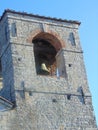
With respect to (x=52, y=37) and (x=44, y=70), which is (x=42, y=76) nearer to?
(x=44, y=70)

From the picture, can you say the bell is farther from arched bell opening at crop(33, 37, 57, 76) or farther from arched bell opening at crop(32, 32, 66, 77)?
arched bell opening at crop(33, 37, 57, 76)

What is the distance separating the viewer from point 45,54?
680 inches

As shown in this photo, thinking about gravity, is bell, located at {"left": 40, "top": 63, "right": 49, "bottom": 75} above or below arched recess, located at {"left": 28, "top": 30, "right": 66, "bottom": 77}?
below

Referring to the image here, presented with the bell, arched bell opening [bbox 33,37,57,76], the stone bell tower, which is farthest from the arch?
the bell

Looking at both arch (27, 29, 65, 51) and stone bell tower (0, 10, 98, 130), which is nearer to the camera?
stone bell tower (0, 10, 98, 130)

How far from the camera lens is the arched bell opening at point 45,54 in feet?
56.2

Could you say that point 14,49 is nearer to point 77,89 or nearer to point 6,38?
point 6,38

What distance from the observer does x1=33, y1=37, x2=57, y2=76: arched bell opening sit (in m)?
17.1

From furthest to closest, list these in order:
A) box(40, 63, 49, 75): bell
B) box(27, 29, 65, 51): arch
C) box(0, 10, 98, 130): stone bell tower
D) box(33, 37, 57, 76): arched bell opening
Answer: box(33, 37, 57, 76): arched bell opening < box(40, 63, 49, 75): bell < box(27, 29, 65, 51): arch < box(0, 10, 98, 130): stone bell tower

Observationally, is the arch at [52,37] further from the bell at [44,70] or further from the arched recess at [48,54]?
the bell at [44,70]

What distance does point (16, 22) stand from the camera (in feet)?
52.7

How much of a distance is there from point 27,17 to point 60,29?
1406mm

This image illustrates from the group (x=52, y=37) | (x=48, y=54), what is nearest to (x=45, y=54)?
(x=48, y=54)

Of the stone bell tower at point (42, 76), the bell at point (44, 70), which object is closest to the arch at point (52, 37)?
the stone bell tower at point (42, 76)
